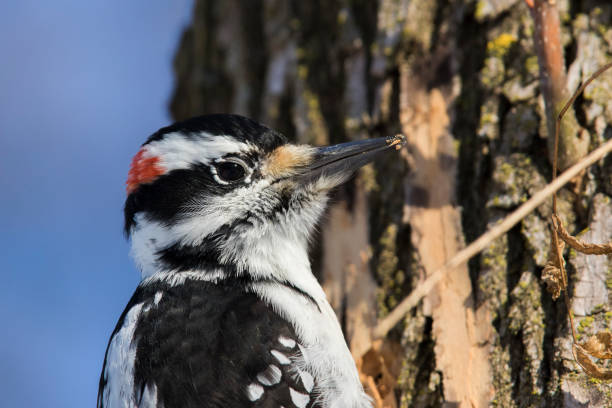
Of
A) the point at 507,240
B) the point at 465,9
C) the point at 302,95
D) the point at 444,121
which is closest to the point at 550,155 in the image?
the point at 507,240

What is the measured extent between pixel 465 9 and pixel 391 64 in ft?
1.51

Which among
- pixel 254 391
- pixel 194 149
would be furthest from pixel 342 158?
pixel 254 391

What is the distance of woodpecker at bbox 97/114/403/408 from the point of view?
248 cm

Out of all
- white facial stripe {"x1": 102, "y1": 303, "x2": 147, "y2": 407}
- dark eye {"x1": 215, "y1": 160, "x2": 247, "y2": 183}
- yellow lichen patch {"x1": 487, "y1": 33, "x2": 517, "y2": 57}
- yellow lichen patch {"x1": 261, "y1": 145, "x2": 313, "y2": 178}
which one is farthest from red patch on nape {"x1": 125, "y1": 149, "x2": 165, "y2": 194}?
yellow lichen patch {"x1": 487, "y1": 33, "x2": 517, "y2": 57}

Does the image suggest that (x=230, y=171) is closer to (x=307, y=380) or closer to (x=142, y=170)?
(x=142, y=170)

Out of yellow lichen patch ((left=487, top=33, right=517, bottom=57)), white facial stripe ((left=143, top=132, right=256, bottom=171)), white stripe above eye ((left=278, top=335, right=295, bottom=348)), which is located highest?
yellow lichen patch ((left=487, top=33, right=517, bottom=57))

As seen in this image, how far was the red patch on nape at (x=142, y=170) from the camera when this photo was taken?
3.04 metres

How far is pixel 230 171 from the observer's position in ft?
9.83

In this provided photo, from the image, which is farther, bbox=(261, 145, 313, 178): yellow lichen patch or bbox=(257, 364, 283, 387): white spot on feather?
bbox=(261, 145, 313, 178): yellow lichen patch

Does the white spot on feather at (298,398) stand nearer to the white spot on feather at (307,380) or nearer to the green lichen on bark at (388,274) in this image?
the white spot on feather at (307,380)

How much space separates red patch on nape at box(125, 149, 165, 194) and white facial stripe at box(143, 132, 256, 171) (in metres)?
0.03

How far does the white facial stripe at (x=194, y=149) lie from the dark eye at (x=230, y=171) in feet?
0.16

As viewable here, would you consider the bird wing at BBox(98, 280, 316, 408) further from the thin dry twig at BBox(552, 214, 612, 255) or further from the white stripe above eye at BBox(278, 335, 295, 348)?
the thin dry twig at BBox(552, 214, 612, 255)

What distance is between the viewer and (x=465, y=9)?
3371 millimetres
